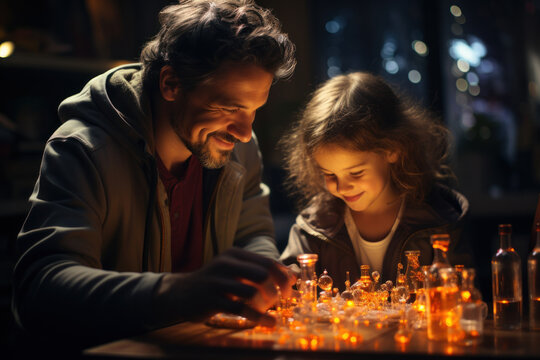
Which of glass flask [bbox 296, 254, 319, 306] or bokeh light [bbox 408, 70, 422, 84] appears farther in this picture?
bokeh light [bbox 408, 70, 422, 84]

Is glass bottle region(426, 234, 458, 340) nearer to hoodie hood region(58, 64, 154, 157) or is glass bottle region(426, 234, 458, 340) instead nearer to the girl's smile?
the girl's smile

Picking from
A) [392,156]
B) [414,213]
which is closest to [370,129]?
[392,156]

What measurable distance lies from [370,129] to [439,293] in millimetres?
869

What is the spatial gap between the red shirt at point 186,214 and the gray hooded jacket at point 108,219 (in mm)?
30

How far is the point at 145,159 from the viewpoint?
65.9 inches

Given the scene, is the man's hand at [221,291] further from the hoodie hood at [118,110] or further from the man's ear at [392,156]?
the man's ear at [392,156]

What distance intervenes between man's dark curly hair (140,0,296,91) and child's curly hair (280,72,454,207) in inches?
12.3

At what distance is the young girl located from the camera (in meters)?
1.96

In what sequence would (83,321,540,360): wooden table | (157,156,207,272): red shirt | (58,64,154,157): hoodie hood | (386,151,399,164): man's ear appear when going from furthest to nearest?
(386,151,399,164): man's ear → (157,156,207,272): red shirt → (58,64,154,157): hoodie hood → (83,321,540,360): wooden table

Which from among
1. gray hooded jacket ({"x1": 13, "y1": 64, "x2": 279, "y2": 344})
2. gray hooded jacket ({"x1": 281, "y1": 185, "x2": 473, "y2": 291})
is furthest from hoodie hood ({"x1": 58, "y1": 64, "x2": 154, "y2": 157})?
gray hooded jacket ({"x1": 281, "y1": 185, "x2": 473, "y2": 291})

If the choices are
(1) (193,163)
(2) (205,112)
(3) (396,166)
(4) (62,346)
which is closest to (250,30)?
(2) (205,112)

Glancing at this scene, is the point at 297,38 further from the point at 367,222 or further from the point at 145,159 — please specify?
the point at 145,159

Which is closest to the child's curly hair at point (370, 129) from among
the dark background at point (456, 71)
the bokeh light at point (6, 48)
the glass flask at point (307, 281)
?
the glass flask at point (307, 281)

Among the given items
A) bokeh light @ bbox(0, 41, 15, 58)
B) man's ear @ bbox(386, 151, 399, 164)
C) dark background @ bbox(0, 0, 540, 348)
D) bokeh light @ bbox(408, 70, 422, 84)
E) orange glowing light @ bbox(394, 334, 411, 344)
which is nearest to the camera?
orange glowing light @ bbox(394, 334, 411, 344)
